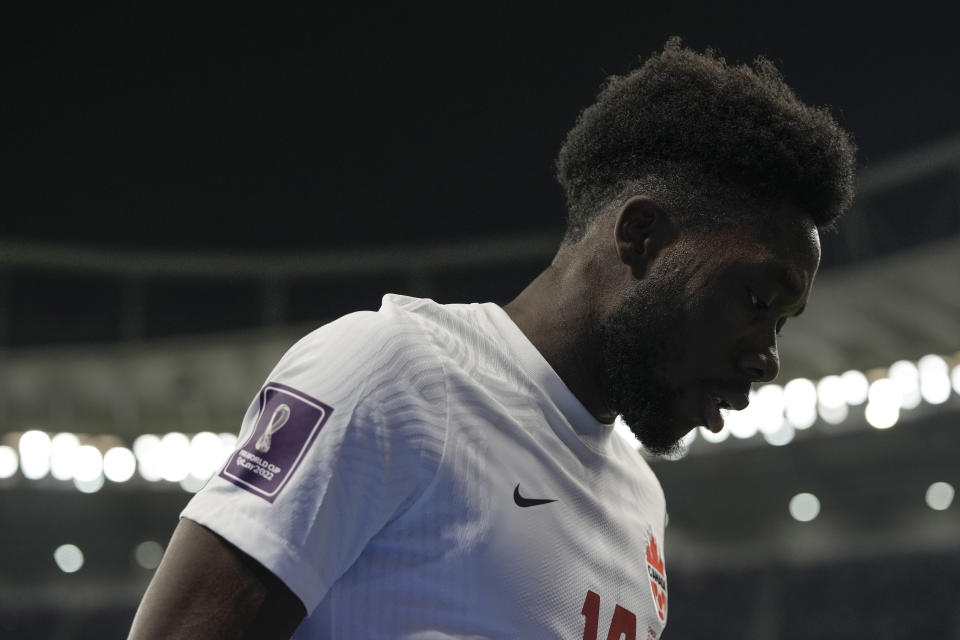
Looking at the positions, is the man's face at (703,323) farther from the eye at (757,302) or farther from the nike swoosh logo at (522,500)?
the nike swoosh logo at (522,500)

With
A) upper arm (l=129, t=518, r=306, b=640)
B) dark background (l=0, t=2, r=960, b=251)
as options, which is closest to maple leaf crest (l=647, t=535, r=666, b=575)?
upper arm (l=129, t=518, r=306, b=640)

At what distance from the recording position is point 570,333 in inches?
59.2

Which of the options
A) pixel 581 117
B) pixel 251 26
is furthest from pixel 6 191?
pixel 581 117

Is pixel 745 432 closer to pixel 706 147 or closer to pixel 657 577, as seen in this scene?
pixel 657 577

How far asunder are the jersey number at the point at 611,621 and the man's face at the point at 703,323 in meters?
0.25

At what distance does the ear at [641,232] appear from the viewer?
1.47 meters

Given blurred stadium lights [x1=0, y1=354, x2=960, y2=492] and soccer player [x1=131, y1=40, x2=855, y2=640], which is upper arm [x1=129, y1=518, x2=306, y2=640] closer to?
soccer player [x1=131, y1=40, x2=855, y2=640]

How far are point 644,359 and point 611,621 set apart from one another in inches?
14.3

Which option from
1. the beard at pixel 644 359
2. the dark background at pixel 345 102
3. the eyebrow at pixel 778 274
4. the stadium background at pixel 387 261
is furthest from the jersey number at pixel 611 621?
the dark background at pixel 345 102

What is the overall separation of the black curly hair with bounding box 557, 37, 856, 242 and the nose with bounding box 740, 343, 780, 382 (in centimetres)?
19

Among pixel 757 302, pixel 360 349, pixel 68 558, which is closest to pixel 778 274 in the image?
pixel 757 302

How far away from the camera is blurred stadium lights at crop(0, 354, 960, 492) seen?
1195 centimetres

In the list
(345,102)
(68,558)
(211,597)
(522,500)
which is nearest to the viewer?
(211,597)

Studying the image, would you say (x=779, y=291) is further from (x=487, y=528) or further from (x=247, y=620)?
(x=247, y=620)
